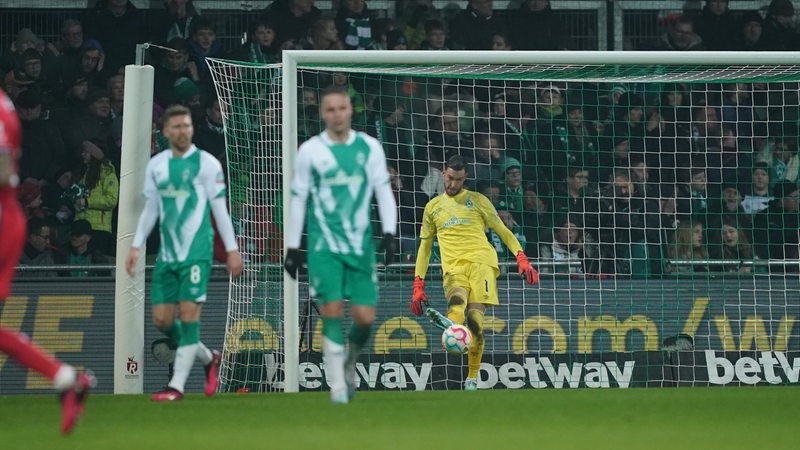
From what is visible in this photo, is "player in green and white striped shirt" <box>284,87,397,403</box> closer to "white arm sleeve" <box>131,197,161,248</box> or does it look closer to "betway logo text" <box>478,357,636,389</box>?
"white arm sleeve" <box>131,197,161,248</box>

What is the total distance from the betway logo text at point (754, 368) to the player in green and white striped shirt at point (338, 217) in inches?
258

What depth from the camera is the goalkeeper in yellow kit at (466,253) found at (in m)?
12.8

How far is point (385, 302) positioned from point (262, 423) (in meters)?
6.14

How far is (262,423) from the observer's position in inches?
326

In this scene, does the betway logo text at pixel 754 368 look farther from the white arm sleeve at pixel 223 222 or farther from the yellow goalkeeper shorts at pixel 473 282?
the white arm sleeve at pixel 223 222

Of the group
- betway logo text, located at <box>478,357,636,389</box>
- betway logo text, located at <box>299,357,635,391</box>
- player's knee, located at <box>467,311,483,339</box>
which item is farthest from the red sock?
betway logo text, located at <box>478,357,636,389</box>

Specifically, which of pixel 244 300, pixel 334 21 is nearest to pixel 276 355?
pixel 244 300

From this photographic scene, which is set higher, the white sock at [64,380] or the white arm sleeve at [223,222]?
the white arm sleeve at [223,222]

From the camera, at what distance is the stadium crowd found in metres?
14.9

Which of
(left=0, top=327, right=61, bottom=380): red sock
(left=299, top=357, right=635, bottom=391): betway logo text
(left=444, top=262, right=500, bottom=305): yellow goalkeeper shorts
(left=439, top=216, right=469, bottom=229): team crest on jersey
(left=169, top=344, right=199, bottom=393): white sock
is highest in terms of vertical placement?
(left=439, top=216, right=469, bottom=229): team crest on jersey

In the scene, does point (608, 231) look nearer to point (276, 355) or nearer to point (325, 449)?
point (276, 355)

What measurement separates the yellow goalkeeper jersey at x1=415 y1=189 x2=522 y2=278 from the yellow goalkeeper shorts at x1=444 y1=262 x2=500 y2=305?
6 centimetres

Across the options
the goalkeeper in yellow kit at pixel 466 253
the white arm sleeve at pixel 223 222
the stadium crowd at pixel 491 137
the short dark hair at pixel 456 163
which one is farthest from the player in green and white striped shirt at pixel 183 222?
the stadium crowd at pixel 491 137

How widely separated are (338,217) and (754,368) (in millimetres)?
7155
